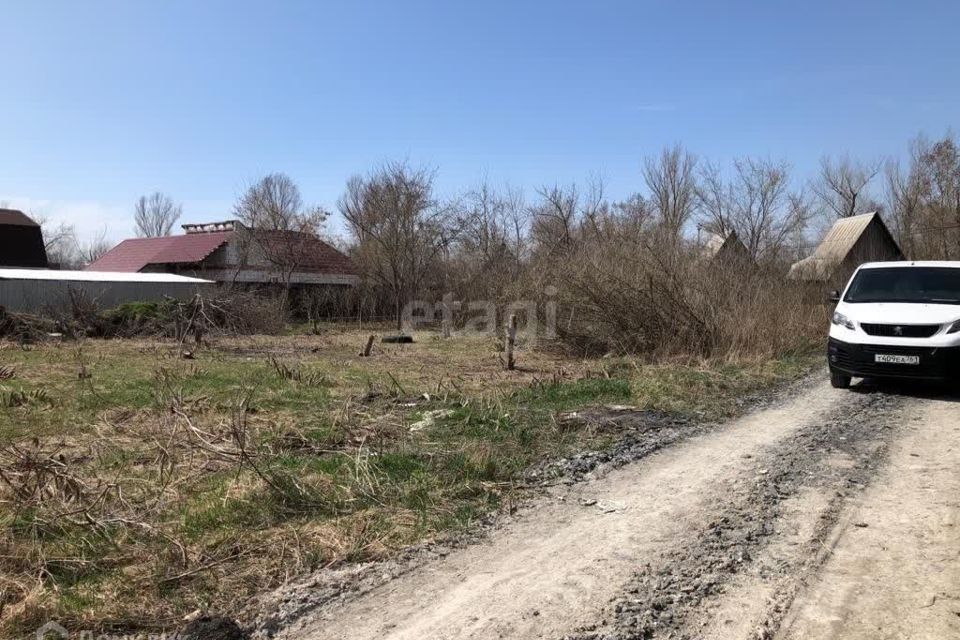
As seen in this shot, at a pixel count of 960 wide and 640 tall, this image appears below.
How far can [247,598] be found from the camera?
3682 mm

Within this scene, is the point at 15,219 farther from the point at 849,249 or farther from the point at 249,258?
the point at 849,249

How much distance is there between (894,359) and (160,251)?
4186 centimetres

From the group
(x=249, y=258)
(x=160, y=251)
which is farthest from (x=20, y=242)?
(x=249, y=258)

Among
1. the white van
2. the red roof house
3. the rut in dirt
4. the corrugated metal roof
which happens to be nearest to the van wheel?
the white van

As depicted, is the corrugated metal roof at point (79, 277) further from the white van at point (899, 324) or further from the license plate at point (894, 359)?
the license plate at point (894, 359)

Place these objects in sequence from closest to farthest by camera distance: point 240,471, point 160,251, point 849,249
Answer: point 240,471 < point 849,249 < point 160,251

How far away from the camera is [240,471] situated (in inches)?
221

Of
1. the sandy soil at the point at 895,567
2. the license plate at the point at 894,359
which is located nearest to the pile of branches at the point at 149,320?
the license plate at the point at 894,359

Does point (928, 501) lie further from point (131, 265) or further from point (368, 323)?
point (131, 265)

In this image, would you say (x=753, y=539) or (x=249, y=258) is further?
(x=249, y=258)

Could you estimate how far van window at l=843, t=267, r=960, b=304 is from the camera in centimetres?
979

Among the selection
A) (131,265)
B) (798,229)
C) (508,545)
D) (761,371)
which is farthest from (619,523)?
(131,265)

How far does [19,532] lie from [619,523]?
166 inches

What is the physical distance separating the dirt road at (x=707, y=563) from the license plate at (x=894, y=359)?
305 cm
